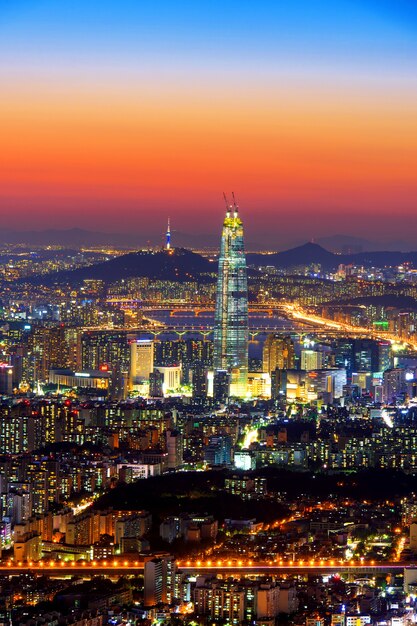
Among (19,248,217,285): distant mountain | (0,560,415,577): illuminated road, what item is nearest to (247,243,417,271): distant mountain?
(19,248,217,285): distant mountain

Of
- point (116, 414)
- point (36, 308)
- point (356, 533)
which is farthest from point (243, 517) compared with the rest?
point (36, 308)

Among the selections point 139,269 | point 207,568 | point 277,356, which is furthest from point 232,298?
point 207,568

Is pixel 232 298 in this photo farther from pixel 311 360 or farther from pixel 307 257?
pixel 307 257

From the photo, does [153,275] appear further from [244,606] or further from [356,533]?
[244,606]

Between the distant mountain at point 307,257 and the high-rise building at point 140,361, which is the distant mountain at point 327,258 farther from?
the high-rise building at point 140,361

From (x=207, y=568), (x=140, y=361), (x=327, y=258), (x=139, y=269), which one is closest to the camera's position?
(x=207, y=568)

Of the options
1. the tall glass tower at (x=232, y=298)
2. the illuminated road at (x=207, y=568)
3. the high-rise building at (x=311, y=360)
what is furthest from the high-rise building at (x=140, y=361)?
the illuminated road at (x=207, y=568)
